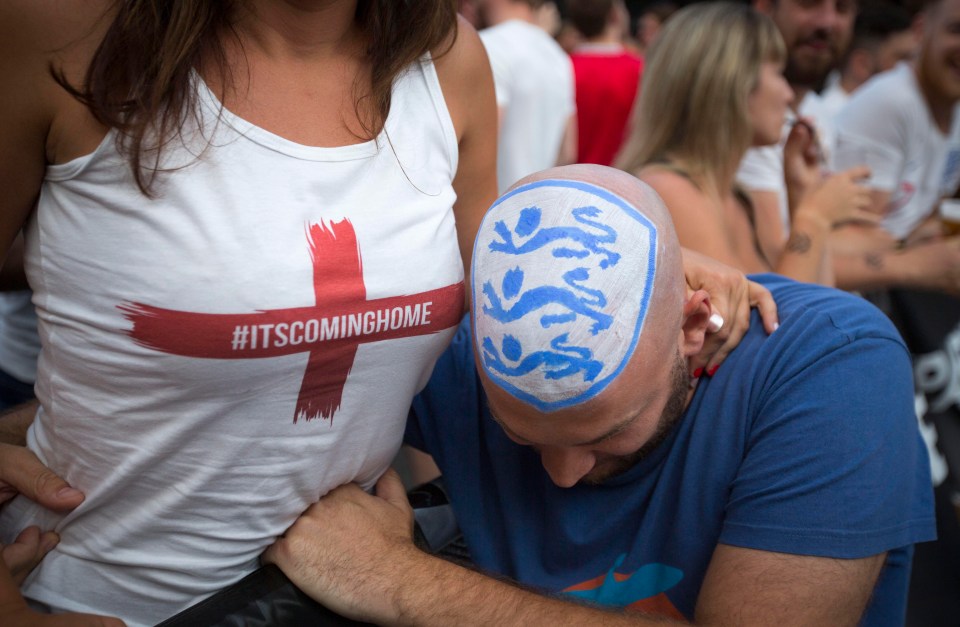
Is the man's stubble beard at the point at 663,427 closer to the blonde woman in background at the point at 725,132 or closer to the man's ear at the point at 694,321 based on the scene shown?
the man's ear at the point at 694,321

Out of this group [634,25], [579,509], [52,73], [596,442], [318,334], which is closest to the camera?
[52,73]

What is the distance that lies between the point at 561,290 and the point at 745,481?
0.48 m

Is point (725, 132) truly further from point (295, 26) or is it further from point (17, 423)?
point (17, 423)

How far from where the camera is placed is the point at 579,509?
156 centimetres

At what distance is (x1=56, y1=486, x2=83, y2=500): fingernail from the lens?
3.93 feet

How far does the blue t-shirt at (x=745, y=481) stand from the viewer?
1340 mm

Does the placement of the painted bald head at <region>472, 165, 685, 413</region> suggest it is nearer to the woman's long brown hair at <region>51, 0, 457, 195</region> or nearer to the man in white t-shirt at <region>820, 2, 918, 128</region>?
the woman's long brown hair at <region>51, 0, 457, 195</region>

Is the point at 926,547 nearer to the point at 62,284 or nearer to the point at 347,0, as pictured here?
the point at 347,0

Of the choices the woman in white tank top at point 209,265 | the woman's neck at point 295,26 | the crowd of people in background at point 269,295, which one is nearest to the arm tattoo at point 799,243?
the crowd of people in background at point 269,295

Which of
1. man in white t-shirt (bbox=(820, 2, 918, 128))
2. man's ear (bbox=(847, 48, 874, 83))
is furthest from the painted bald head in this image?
man's ear (bbox=(847, 48, 874, 83))

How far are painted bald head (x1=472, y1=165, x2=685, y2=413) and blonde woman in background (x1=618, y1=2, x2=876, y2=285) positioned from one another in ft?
4.73

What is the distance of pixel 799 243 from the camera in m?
2.61

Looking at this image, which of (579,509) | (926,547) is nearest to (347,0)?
(579,509)

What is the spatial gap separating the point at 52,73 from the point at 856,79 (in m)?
7.13
